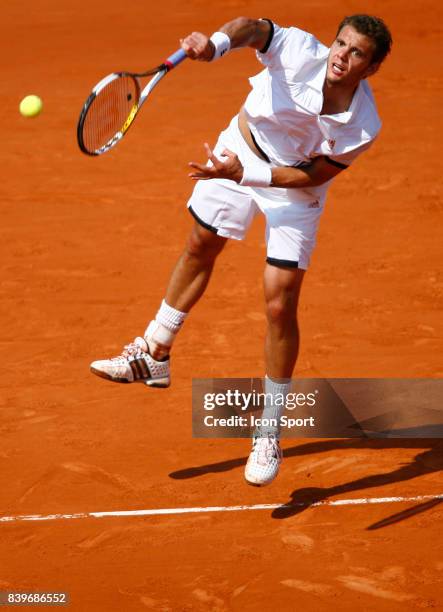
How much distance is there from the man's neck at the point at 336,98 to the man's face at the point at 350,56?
88 mm

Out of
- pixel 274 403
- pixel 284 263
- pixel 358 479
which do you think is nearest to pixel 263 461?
pixel 274 403

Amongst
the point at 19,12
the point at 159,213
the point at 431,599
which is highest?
the point at 19,12

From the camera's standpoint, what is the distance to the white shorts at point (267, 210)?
6156mm

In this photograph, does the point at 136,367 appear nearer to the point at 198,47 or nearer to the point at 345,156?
the point at 345,156

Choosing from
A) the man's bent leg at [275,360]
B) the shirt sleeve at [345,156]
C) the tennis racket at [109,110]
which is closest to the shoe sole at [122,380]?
the man's bent leg at [275,360]

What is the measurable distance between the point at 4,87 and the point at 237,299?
18.1ft

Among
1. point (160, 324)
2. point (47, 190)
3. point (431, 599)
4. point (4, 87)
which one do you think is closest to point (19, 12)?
point (4, 87)

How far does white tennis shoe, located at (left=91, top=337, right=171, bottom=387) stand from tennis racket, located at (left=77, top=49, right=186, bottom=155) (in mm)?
1262

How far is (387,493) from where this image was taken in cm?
646

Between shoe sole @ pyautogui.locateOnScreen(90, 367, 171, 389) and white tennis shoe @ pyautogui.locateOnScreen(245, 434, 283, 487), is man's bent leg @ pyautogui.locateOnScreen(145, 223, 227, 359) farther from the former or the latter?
white tennis shoe @ pyautogui.locateOnScreen(245, 434, 283, 487)

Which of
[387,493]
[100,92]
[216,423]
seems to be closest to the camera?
[100,92]

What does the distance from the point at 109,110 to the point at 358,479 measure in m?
2.60

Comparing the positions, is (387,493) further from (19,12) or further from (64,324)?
(19,12)

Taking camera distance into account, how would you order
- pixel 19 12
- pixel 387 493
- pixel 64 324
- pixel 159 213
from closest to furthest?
pixel 387 493
pixel 64 324
pixel 159 213
pixel 19 12
